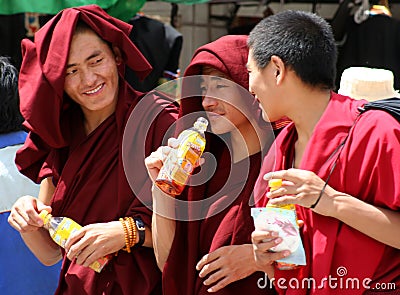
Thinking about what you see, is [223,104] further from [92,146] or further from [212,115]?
[92,146]

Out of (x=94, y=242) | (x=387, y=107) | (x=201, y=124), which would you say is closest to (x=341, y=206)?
(x=387, y=107)

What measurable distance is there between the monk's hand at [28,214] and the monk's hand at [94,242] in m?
0.18

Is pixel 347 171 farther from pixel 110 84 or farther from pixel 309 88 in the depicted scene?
pixel 110 84

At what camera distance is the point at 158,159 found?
1886 millimetres

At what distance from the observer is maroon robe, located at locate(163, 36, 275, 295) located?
6.25 ft

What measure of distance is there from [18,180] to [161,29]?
2258mm

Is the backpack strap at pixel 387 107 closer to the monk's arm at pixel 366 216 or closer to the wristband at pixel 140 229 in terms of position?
the monk's arm at pixel 366 216

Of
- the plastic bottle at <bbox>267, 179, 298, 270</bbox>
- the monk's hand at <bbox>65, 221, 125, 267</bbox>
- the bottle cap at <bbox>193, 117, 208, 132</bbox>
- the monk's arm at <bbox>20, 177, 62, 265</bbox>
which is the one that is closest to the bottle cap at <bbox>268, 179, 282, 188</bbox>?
the plastic bottle at <bbox>267, 179, 298, 270</bbox>

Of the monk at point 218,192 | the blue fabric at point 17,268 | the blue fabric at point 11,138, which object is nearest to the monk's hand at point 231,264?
the monk at point 218,192

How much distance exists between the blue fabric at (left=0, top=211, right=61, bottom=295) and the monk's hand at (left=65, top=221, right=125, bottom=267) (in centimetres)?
73

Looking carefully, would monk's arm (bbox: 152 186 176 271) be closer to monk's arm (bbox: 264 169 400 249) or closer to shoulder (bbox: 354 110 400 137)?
monk's arm (bbox: 264 169 400 249)

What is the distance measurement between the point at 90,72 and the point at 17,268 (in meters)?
1.03

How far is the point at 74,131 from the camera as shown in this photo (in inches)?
91.9

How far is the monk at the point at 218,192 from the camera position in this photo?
189 centimetres
